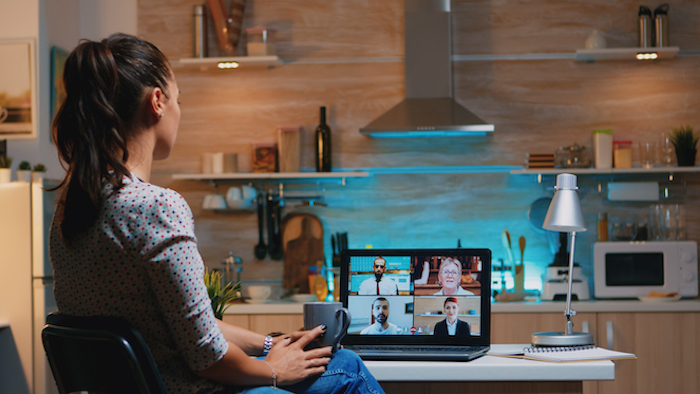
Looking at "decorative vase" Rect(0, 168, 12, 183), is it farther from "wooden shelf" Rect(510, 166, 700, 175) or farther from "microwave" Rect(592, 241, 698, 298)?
"microwave" Rect(592, 241, 698, 298)

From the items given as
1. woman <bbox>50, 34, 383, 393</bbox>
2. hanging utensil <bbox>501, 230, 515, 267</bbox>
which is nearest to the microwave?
hanging utensil <bbox>501, 230, 515, 267</bbox>

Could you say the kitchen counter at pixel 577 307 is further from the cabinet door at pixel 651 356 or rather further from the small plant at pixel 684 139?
the small plant at pixel 684 139

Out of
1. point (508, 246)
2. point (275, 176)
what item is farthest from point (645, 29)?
point (275, 176)

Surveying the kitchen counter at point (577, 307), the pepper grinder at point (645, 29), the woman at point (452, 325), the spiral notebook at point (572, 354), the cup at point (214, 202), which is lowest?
the kitchen counter at point (577, 307)

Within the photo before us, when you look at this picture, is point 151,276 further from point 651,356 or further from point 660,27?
point 660,27

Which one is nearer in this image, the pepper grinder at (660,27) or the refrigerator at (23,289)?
the refrigerator at (23,289)

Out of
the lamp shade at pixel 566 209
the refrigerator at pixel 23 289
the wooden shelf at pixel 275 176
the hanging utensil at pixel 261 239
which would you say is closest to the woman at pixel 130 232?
the lamp shade at pixel 566 209

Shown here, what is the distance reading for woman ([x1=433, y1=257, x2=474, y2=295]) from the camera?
159cm

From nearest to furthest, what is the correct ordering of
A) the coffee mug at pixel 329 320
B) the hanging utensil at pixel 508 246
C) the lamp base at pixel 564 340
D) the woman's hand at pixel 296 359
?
the woman's hand at pixel 296 359 < the coffee mug at pixel 329 320 < the lamp base at pixel 564 340 < the hanging utensil at pixel 508 246

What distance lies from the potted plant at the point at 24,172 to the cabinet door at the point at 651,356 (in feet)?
10.2

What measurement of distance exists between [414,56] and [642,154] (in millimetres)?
1448

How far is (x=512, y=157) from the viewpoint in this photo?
3.80 meters

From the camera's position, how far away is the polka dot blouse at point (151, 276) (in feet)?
2.88

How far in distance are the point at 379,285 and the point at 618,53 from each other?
8.64 ft
